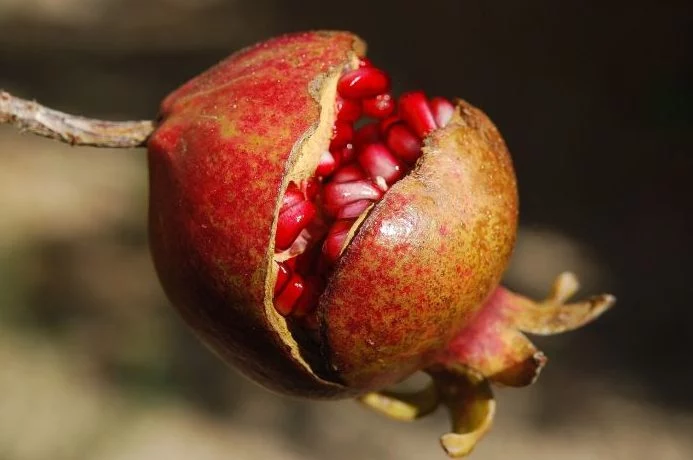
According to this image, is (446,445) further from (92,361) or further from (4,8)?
(4,8)

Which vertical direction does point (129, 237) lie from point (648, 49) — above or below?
below

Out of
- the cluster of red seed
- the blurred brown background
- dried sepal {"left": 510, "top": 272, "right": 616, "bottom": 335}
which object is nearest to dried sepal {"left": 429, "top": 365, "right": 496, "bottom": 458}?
dried sepal {"left": 510, "top": 272, "right": 616, "bottom": 335}

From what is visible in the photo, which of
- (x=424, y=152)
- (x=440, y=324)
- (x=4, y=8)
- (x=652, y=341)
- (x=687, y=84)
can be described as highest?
(x=424, y=152)

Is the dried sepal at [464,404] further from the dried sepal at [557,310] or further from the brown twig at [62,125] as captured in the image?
the brown twig at [62,125]

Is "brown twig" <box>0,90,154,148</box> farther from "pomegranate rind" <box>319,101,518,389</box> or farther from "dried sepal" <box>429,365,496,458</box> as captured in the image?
"dried sepal" <box>429,365,496,458</box>

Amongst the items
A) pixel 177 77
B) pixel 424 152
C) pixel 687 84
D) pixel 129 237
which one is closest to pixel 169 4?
pixel 177 77

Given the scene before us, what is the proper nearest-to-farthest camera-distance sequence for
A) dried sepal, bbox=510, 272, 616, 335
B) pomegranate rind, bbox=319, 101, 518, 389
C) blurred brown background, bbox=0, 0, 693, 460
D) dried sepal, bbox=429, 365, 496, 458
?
1. pomegranate rind, bbox=319, 101, 518, 389
2. dried sepal, bbox=429, 365, 496, 458
3. dried sepal, bbox=510, 272, 616, 335
4. blurred brown background, bbox=0, 0, 693, 460

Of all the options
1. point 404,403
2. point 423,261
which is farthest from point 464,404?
point 423,261

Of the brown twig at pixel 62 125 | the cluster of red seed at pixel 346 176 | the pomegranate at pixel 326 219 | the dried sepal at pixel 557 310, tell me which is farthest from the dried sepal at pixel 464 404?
the brown twig at pixel 62 125
